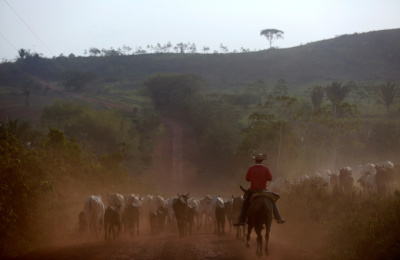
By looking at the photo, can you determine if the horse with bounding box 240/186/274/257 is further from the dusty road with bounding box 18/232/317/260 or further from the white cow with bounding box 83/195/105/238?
the white cow with bounding box 83/195/105/238

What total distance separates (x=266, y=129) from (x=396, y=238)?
26607mm

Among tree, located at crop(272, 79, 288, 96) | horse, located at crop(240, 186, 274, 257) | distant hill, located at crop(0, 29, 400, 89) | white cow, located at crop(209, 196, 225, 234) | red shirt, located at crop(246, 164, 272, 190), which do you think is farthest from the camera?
distant hill, located at crop(0, 29, 400, 89)

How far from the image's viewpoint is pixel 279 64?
398ft

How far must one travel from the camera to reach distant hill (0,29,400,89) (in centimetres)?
10775

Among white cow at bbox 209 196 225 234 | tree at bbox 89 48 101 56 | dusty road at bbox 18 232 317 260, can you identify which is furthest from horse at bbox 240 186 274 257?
tree at bbox 89 48 101 56

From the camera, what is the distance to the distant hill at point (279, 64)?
4242 inches

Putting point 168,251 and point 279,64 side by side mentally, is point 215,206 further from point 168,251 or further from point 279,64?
point 279,64

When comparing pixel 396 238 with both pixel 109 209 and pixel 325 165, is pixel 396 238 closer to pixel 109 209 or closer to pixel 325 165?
pixel 109 209

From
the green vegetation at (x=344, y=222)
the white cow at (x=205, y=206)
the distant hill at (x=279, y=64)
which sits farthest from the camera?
the distant hill at (x=279, y=64)

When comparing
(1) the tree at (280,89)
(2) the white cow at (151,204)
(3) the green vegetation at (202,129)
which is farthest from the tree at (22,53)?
(2) the white cow at (151,204)

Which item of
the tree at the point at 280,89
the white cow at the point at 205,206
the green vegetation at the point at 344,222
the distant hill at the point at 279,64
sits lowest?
the white cow at the point at 205,206

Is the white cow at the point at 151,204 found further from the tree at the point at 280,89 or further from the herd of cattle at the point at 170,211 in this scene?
the tree at the point at 280,89

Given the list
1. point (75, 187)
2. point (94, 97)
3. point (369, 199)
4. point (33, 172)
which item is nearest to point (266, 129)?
point (75, 187)

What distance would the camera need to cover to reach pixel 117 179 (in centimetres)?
3331
